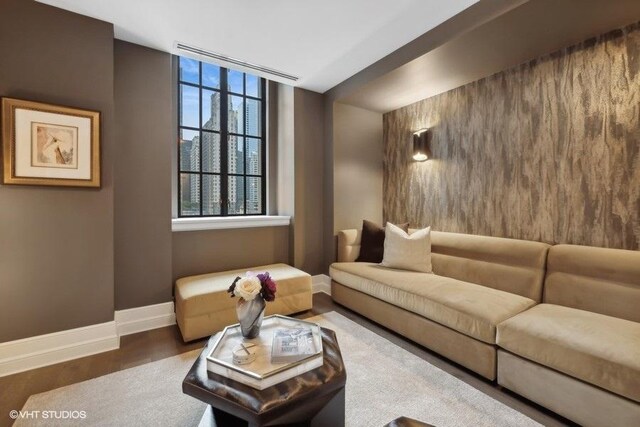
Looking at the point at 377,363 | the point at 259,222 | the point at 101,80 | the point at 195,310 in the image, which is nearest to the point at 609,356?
the point at 377,363

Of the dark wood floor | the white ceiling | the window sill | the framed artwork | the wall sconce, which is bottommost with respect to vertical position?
the dark wood floor

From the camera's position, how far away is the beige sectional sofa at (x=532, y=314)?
4.59 ft

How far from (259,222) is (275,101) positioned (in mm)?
1696

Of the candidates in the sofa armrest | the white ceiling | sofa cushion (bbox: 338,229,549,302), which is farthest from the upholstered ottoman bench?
the white ceiling

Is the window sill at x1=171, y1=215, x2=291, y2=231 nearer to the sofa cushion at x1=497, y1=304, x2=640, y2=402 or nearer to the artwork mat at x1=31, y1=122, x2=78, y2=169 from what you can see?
the artwork mat at x1=31, y1=122, x2=78, y2=169

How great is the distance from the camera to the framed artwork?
1.94 meters

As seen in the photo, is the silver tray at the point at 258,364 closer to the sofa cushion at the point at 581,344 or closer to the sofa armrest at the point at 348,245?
the sofa cushion at the point at 581,344

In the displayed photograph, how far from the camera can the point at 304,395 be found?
44.9 inches

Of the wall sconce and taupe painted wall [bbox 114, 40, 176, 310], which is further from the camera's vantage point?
the wall sconce

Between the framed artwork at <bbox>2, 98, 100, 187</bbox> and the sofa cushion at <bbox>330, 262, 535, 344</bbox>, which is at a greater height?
the framed artwork at <bbox>2, 98, 100, 187</bbox>

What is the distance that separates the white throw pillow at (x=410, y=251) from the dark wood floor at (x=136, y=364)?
0.67 m

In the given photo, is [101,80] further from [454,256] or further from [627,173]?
[627,173]

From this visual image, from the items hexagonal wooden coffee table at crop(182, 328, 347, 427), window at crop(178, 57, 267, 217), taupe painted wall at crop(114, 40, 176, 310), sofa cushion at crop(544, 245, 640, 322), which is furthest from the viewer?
window at crop(178, 57, 267, 217)

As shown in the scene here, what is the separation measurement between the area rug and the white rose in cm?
72
